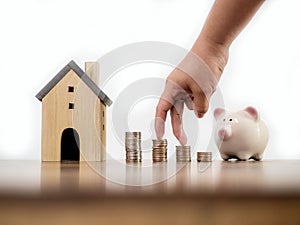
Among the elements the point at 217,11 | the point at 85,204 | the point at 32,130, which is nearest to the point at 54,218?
the point at 85,204

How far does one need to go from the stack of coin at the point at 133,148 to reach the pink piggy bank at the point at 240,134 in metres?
0.17

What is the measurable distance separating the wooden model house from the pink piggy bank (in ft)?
0.78

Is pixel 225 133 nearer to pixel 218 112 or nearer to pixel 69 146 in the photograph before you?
pixel 218 112

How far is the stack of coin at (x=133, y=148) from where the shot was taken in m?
1.01

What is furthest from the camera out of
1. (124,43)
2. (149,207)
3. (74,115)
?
(124,43)

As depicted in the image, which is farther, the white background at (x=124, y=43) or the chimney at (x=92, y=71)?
the white background at (x=124, y=43)

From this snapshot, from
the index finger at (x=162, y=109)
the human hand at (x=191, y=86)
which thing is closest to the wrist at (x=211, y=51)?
the human hand at (x=191, y=86)

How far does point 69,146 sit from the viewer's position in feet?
3.48

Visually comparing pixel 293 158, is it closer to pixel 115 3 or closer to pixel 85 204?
pixel 115 3

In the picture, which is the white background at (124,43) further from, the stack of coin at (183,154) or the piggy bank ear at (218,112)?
the stack of coin at (183,154)

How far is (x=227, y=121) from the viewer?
41.5 inches

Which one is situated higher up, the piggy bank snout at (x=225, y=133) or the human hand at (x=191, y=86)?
the human hand at (x=191, y=86)

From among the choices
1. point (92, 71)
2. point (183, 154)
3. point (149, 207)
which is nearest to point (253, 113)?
point (183, 154)

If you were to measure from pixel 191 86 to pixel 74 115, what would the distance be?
0.76 feet
